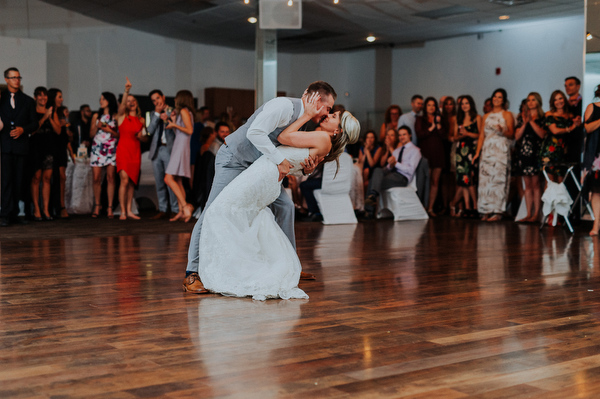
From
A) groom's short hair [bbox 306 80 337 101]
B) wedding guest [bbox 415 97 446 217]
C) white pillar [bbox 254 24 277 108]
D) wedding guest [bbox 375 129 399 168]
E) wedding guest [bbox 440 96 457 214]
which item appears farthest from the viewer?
white pillar [bbox 254 24 277 108]

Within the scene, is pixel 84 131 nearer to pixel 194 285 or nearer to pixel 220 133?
pixel 220 133

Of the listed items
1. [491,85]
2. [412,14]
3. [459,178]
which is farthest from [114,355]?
[491,85]

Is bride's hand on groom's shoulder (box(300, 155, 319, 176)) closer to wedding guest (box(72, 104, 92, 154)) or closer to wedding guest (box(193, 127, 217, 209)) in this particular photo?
wedding guest (box(193, 127, 217, 209))

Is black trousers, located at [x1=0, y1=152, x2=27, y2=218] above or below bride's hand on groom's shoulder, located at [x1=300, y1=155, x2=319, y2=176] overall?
below

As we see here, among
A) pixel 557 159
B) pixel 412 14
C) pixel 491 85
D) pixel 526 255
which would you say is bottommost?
pixel 526 255

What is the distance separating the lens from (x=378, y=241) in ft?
19.5

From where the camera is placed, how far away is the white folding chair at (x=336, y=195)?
7555 mm

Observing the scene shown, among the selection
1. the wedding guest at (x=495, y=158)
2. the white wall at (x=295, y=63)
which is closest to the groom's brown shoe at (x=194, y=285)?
the wedding guest at (x=495, y=158)

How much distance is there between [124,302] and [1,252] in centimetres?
211

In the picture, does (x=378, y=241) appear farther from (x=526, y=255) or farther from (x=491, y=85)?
(x=491, y=85)

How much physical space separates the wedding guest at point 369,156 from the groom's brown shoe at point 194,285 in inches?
213

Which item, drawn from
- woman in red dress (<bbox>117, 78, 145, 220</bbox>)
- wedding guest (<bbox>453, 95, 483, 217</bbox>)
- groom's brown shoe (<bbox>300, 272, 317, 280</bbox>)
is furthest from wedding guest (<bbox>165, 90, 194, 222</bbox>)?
groom's brown shoe (<bbox>300, 272, 317, 280</bbox>)

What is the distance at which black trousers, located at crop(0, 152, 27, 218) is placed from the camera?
671cm

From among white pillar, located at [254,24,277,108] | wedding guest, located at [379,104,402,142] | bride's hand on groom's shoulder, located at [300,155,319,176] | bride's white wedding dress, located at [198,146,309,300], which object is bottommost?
bride's white wedding dress, located at [198,146,309,300]
